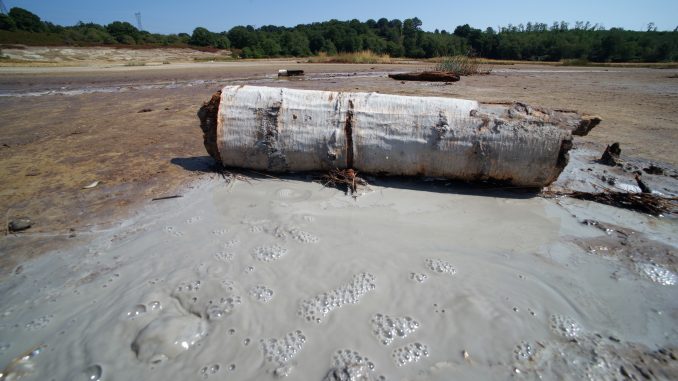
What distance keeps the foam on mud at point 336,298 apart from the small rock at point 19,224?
7.61 ft

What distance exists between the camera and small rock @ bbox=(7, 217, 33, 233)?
241 centimetres

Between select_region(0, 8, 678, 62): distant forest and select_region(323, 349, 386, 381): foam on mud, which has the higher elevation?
select_region(0, 8, 678, 62): distant forest

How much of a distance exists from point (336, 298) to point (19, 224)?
253 centimetres

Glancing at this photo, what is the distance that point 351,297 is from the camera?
70.5 inches

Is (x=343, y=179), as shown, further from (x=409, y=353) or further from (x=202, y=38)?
(x=202, y=38)

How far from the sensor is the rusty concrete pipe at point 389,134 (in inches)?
109

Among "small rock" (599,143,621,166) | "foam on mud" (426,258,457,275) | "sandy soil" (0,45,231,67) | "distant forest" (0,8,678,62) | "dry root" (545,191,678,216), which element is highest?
"distant forest" (0,8,678,62)

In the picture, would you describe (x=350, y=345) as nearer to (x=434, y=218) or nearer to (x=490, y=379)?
(x=490, y=379)

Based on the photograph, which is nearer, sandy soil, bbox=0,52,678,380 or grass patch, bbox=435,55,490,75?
sandy soil, bbox=0,52,678,380

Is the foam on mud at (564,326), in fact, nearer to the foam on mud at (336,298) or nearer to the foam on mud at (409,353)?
the foam on mud at (409,353)

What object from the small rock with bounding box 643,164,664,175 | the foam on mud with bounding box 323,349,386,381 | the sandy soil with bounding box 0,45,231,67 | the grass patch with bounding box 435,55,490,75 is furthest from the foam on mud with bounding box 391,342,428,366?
the sandy soil with bounding box 0,45,231,67

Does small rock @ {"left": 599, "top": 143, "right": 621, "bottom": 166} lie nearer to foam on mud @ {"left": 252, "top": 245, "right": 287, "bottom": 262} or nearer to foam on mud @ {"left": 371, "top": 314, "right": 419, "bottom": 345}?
foam on mud @ {"left": 371, "top": 314, "right": 419, "bottom": 345}

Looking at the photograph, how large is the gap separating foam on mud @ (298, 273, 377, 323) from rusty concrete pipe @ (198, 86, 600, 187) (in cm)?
145

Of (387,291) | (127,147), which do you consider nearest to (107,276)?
(387,291)
